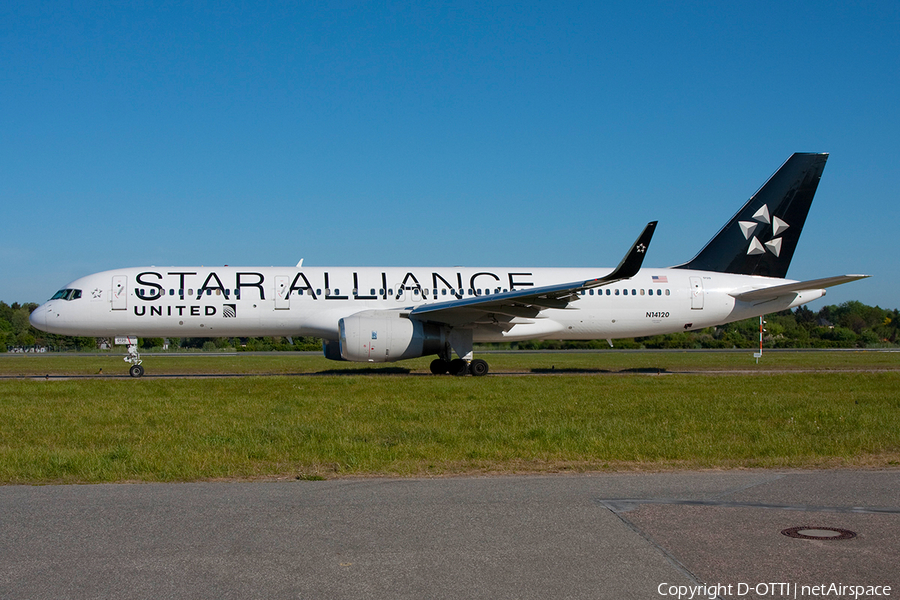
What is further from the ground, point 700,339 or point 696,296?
point 696,296

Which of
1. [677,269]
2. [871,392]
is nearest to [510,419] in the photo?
[871,392]

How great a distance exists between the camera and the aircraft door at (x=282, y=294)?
2294 cm

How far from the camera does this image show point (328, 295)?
23.3 m

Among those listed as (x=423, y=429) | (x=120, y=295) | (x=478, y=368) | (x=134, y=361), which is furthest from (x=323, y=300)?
(x=423, y=429)

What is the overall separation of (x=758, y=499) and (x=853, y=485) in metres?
1.31

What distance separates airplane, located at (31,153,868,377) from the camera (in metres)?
21.5

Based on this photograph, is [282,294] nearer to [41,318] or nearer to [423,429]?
[41,318]

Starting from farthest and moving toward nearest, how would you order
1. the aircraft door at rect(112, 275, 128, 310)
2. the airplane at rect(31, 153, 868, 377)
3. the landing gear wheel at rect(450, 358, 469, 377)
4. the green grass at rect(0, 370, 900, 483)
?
the aircraft door at rect(112, 275, 128, 310)
the landing gear wheel at rect(450, 358, 469, 377)
the airplane at rect(31, 153, 868, 377)
the green grass at rect(0, 370, 900, 483)

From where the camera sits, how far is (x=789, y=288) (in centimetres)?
2422

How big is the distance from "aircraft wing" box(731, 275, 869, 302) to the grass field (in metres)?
4.61

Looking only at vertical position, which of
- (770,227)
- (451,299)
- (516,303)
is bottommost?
(516,303)

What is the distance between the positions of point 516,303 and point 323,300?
20.2 ft

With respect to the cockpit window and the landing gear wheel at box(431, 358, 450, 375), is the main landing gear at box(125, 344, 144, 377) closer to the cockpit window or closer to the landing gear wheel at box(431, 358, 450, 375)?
the cockpit window

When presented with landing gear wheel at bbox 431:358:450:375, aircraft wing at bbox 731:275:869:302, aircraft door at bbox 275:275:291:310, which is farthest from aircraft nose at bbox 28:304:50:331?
aircraft wing at bbox 731:275:869:302
